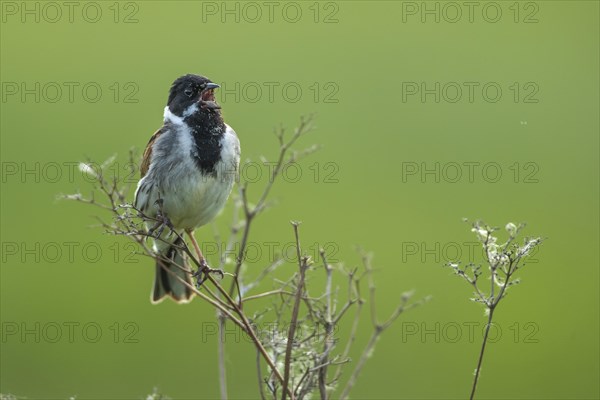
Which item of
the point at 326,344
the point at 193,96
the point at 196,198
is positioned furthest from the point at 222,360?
the point at 193,96

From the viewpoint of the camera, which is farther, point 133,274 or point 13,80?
point 13,80

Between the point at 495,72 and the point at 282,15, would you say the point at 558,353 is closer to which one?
the point at 495,72

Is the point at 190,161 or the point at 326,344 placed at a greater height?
the point at 190,161

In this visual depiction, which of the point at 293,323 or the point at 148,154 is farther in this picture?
the point at 148,154

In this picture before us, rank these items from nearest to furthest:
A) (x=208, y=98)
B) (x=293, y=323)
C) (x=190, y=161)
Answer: (x=293, y=323) < (x=190, y=161) < (x=208, y=98)

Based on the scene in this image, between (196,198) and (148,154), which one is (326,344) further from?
(148,154)

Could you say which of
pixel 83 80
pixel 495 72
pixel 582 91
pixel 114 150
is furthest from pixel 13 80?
pixel 582 91

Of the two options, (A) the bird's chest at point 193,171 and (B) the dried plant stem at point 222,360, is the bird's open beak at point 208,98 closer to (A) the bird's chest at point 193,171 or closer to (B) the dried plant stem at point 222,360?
(A) the bird's chest at point 193,171

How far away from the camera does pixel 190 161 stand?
4.62 m

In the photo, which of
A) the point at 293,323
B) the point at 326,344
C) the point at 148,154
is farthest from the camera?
the point at 148,154

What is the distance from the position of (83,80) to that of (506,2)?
224 inches

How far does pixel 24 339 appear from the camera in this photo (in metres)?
7.70

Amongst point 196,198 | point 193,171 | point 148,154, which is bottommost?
point 196,198

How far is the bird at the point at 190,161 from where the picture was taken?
4625mm
